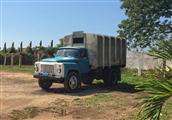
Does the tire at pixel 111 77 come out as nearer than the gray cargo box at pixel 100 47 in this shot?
No

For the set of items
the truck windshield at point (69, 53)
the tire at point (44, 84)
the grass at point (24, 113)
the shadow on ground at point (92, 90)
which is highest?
the truck windshield at point (69, 53)

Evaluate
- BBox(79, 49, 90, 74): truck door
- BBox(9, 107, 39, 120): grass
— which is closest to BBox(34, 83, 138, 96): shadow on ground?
BBox(79, 49, 90, 74): truck door

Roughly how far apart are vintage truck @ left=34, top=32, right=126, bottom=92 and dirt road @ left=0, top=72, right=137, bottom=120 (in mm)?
661

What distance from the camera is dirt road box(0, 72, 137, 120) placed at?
13.3m

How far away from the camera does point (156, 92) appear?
5.65 m

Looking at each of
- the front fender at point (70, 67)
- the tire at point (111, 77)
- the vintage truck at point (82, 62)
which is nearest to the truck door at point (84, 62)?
the vintage truck at point (82, 62)

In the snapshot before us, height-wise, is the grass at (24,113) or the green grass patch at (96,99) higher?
the green grass patch at (96,99)

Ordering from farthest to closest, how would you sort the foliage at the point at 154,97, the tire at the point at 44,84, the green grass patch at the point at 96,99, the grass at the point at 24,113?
the tire at the point at 44,84 < the green grass patch at the point at 96,99 < the grass at the point at 24,113 < the foliage at the point at 154,97

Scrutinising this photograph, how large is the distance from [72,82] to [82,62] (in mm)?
1454

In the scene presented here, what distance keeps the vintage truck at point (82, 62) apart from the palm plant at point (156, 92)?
13.7 meters

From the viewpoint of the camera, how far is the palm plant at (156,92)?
5.62 metres

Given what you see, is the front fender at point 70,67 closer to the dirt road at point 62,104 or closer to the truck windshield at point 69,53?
the truck windshield at point 69,53

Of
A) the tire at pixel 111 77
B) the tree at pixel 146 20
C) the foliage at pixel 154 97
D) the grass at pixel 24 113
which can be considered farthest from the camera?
the tree at pixel 146 20

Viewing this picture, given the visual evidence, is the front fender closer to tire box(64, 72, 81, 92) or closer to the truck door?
tire box(64, 72, 81, 92)
